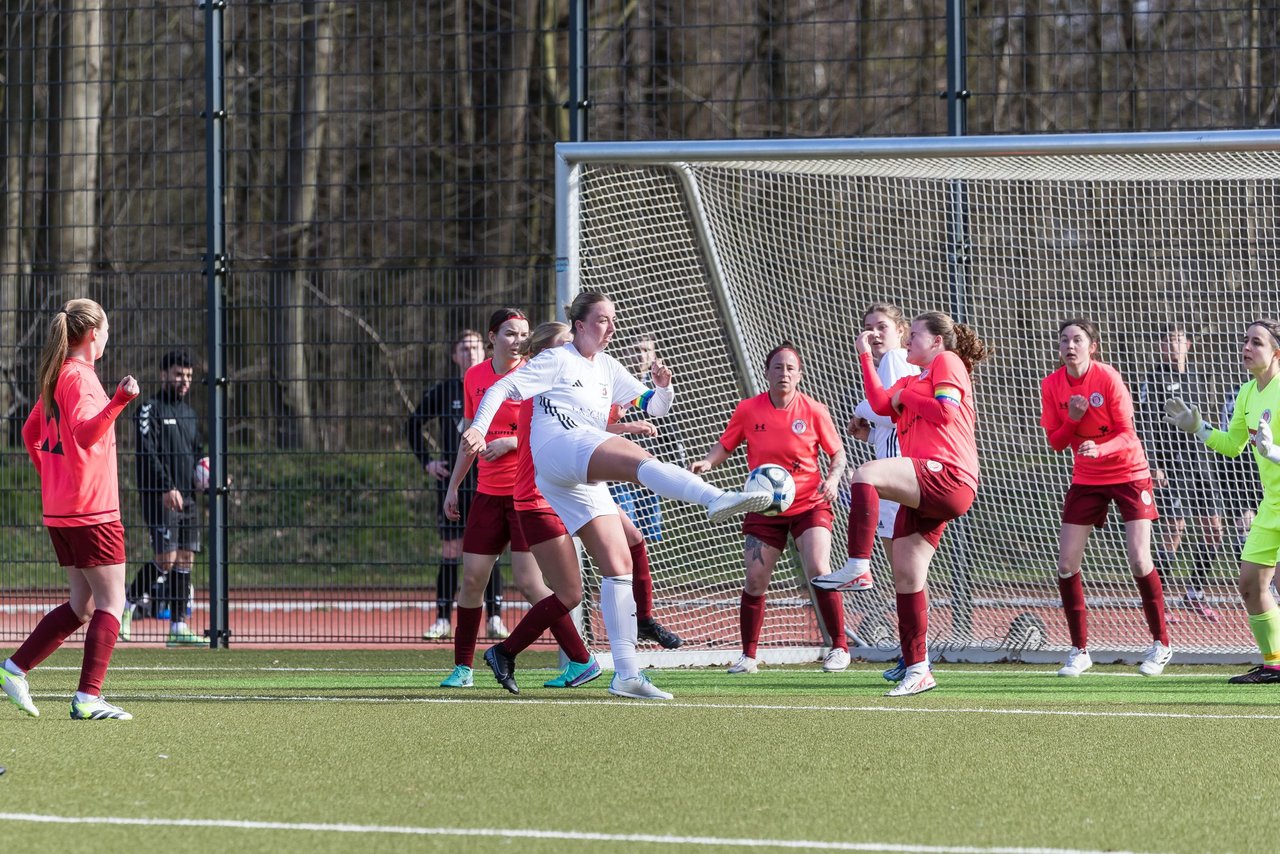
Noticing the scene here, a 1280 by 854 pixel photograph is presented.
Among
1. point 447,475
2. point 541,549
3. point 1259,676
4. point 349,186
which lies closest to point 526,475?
point 541,549

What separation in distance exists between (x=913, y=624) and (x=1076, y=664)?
5.72 ft

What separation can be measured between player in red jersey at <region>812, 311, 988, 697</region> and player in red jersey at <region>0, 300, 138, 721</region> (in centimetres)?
334

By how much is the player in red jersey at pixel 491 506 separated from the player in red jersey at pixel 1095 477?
3097mm

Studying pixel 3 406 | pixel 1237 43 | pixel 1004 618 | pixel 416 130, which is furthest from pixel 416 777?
pixel 416 130

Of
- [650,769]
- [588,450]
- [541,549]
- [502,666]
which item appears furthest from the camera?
[502,666]

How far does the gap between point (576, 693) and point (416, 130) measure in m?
7.90

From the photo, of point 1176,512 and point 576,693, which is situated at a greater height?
point 1176,512

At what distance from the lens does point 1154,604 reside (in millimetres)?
9273

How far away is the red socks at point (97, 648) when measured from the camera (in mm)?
6930

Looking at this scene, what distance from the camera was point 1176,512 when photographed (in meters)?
10.3

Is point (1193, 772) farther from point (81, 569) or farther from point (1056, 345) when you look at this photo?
point (1056, 345)

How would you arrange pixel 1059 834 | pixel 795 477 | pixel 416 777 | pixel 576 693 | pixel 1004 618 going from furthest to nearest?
1. pixel 1004 618
2. pixel 795 477
3. pixel 576 693
4. pixel 416 777
5. pixel 1059 834

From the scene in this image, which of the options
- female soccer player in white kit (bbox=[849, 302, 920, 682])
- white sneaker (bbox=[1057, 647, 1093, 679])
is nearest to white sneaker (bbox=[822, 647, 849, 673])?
female soccer player in white kit (bbox=[849, 302, 920, 682])

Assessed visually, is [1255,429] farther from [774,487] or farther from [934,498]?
[774,487]
